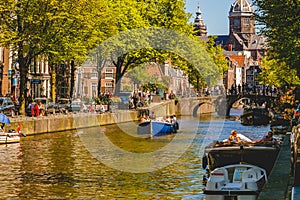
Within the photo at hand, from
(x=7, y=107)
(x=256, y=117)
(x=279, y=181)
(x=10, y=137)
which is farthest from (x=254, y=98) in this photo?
(x=279, y=181)

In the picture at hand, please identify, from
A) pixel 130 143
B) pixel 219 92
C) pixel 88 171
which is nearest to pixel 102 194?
pixel 88 171

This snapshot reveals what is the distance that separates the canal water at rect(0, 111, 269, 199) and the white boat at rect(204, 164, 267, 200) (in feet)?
9.73

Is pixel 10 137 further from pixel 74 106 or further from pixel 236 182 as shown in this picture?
pixel 74 106

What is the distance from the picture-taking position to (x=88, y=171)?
Answer: 33.3 m

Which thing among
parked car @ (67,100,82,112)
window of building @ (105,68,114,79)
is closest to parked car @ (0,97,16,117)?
parked car @ (67,100,82,112)

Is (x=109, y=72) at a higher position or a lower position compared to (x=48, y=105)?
higher

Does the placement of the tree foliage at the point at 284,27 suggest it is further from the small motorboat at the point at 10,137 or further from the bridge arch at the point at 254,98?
the bridge arch at the point at 254,98

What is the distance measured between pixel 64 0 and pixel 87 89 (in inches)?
2221

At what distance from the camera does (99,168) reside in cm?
3469

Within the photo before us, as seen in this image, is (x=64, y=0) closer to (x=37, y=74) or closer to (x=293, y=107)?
(x=293, y=107)

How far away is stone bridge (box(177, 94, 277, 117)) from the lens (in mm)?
104000

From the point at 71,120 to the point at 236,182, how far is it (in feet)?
127

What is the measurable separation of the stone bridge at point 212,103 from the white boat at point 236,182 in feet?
252

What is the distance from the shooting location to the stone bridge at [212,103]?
10400cm
